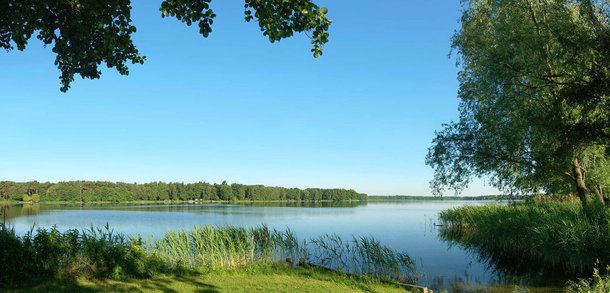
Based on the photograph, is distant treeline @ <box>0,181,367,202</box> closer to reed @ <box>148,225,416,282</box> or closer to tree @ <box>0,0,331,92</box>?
reed @ <box>148,225,416,282</box>

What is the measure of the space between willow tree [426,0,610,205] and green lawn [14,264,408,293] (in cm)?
1056

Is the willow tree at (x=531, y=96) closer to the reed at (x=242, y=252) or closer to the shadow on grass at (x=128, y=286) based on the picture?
the reed at (x=242, y=252)

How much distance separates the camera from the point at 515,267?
786 inches

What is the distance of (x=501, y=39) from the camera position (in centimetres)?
1897

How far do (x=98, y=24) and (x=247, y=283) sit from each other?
9636mm

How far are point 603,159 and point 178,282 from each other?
22.2 m

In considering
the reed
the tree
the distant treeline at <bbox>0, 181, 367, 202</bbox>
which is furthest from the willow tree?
the distant treeline at <bbox>0, 181, 367, 202</bbox>

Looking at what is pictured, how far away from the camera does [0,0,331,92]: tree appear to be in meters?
5.75

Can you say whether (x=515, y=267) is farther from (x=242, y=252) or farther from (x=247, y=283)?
(x=247, y=283)

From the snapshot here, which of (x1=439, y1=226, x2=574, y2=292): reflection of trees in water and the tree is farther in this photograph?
(x1=439, y1=226, x2=574, y2=292): reflection of trees in water

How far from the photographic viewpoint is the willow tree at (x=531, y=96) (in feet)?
52.0

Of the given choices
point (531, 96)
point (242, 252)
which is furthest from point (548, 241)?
point (242, 252)

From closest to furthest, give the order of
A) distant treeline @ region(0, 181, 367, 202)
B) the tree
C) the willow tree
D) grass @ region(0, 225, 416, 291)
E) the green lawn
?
1. the tree
2. the green lawn
3. grass @ region(0, 225, 416, 291)
4. the willow tree
5. distant treeline @ region(0, 181, 367, 202)

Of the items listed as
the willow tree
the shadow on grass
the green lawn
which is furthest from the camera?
the willow tree
